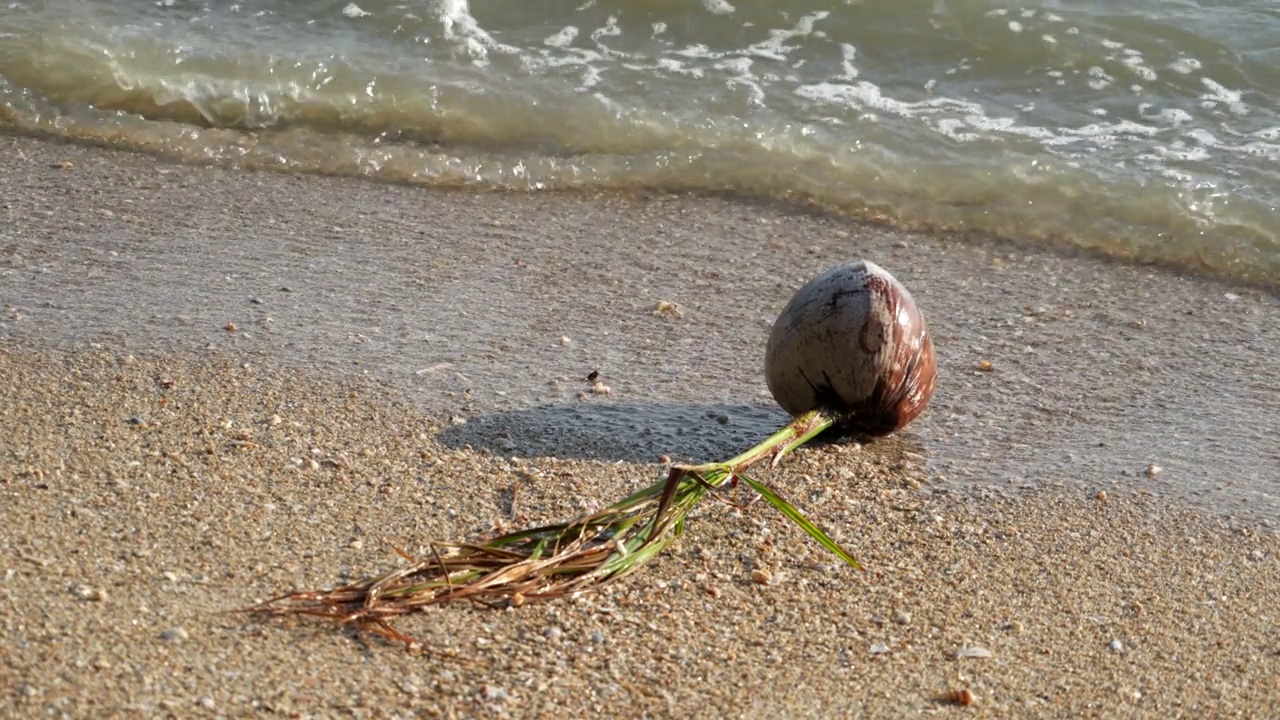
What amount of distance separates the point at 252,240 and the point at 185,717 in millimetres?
2561

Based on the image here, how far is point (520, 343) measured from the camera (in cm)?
396

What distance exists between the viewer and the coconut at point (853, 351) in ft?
10.5

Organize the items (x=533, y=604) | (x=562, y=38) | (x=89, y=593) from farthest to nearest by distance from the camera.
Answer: (x=562, y=38) < (x=533, y=604) < (x=89, y=593)

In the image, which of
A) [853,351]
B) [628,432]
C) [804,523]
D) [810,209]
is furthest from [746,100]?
[804,523]

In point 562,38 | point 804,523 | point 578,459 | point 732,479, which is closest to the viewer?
point 804,523

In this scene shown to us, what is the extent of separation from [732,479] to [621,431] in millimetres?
427

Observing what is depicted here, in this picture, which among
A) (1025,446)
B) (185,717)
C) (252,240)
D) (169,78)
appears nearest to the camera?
(185,717)

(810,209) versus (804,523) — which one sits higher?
(804,523)

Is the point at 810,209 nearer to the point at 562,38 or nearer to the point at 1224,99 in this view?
the point at 562,38

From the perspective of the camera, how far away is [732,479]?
3.14 meters

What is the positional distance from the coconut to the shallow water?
189 cm

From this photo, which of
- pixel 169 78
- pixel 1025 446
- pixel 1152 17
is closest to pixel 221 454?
pixel 1025 446

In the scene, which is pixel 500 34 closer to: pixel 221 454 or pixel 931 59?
pixel 931 59

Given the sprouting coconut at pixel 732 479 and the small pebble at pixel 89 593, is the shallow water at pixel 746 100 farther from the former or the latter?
the small pebble at pixel 89 593
